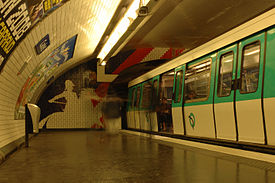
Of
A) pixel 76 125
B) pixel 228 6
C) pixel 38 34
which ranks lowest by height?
pixel 76 125

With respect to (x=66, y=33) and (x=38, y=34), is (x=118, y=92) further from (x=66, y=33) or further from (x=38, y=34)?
(x=38, y=34)

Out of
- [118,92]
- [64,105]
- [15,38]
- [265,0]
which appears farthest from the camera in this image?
[64,105]

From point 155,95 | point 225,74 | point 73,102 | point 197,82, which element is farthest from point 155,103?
point 73,102

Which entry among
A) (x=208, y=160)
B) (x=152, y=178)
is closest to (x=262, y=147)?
(x=208, y=160)

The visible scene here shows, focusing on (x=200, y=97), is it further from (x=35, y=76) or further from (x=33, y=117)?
(x=35, y=76)

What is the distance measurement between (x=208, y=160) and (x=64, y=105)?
16.1 metres

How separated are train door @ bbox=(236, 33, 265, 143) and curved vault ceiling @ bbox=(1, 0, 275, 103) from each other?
64cm

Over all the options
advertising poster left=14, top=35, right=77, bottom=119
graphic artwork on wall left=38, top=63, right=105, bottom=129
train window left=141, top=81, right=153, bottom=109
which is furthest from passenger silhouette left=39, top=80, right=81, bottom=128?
advertising poster left=14, top=35, right=77, bottom=119

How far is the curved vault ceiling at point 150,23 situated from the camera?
736 centimetres

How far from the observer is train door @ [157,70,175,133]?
1165 cm

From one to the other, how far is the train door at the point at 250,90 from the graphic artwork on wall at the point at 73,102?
50.0 feet

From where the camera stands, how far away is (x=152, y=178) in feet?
14.5

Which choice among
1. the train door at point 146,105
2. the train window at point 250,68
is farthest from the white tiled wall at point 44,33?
the train door at point 146,105

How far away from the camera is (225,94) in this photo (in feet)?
24.1
